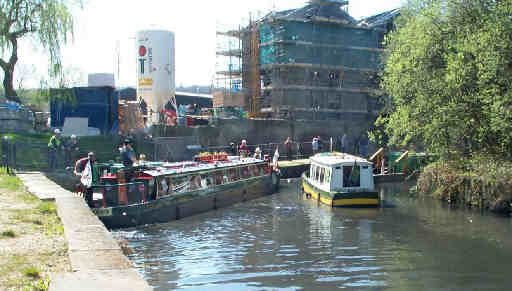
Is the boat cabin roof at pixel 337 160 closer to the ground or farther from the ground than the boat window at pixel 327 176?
farther from the ground

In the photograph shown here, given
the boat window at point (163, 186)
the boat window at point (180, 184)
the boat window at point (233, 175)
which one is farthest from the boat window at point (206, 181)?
the boat window at point (163, 186)

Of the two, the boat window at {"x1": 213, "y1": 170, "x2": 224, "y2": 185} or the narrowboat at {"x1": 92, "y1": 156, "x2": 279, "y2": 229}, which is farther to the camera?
the boat window at {"x1": 213, "y1": 170, "x2": 224, "y2": 185}

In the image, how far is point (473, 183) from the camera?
73.1 feet

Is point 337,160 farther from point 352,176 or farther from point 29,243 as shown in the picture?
point 29,243

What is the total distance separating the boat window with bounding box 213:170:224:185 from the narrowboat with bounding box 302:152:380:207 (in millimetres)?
4173

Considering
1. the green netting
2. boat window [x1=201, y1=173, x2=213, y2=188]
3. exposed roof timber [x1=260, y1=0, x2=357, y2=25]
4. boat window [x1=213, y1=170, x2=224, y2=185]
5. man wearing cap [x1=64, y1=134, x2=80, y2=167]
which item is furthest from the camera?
exposed roof timber [x1=260, y1=0, x2=357, y2=25]

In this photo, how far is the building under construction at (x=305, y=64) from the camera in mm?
46469

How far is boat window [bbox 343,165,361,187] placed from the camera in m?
23.6

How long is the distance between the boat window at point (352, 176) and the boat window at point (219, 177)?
16.9 ft

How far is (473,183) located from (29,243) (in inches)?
688

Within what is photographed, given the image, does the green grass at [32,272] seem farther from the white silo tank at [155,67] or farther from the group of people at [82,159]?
the white silo tank at [155,67]

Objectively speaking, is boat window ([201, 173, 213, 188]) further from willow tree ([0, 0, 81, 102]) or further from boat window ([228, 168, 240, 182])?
willow tree ([0, 0, 81, 102])

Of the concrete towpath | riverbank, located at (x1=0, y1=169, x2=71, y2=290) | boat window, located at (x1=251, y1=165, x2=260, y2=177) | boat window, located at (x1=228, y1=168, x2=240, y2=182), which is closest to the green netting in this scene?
boat window, located at (x1=251, y1=165, x2=260, y2=177)

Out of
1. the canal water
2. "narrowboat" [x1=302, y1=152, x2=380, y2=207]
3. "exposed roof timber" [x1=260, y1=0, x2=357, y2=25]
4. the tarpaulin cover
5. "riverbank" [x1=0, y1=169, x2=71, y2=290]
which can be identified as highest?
"exposed roof timber" [x1=260, y1=0, x2=357, y2=25]
